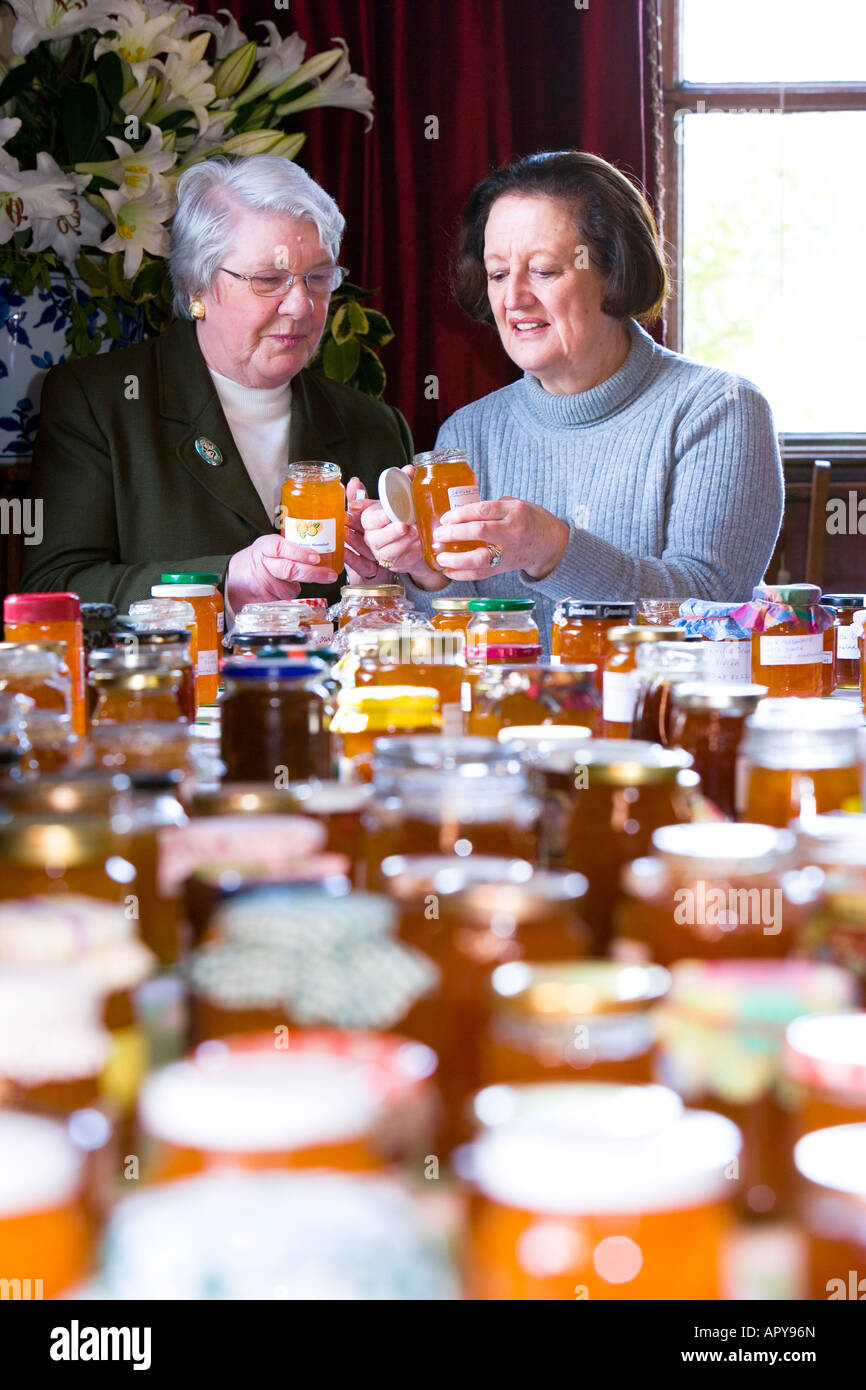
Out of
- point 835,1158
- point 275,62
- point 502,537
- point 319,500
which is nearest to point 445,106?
point 275,62

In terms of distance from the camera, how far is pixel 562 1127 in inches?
15.8

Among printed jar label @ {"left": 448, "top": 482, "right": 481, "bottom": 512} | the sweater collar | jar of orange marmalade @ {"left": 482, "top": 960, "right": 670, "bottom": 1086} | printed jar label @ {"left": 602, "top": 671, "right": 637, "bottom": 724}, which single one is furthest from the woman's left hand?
jar of orange marmalade @ {"left": 482, "top": 960, "right": 670, "bottom": 1086}

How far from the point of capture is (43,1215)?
0.39m

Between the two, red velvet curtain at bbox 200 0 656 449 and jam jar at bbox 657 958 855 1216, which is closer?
jam jar at bbox 657 958 855 1216

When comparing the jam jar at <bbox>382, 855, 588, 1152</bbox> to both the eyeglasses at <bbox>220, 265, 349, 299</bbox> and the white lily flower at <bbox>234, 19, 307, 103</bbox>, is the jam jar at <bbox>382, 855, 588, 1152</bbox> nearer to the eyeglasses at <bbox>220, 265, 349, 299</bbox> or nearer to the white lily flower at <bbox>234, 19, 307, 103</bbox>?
the eyeglasses at <bbox>220, 265, 349, 299</bbox>

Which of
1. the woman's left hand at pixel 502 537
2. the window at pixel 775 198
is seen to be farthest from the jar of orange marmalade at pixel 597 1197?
the window at pixel 775 198

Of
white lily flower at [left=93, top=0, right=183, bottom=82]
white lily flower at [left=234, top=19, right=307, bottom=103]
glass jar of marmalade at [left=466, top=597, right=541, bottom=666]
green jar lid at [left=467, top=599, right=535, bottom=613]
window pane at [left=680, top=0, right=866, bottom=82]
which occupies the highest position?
window pane at [left=680, top=0, right=866, bottom=82]

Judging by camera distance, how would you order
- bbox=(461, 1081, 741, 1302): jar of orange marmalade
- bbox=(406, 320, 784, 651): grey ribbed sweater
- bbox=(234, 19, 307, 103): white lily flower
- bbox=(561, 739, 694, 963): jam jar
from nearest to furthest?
bbox=(461, 1081, 741, 1302): jar of orange marmalade, bbox=(561, 739, 694, 963): jam jar, bbox=(406, 320, 784, 651): grey ribbed sweater, bbox=(234, 19, 307, 103): white lily flower

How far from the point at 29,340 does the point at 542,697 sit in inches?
95.0

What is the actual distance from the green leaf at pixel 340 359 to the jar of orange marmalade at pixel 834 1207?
2.99 meters

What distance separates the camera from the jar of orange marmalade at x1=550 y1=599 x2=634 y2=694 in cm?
127

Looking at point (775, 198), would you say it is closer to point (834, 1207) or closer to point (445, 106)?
point (445, 106)

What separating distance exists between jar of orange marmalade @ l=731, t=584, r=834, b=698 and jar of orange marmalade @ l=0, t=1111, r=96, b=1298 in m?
1.04

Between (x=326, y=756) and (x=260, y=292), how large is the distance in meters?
1.87
